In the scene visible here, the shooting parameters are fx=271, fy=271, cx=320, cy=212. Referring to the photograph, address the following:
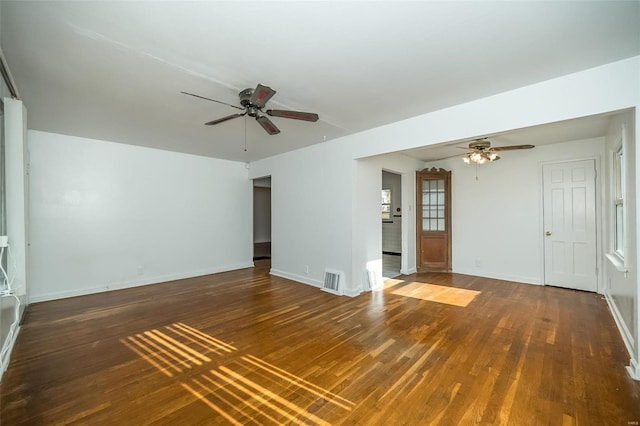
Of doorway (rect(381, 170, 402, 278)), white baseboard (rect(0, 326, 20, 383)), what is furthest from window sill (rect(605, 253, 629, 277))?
white baseboard (rect(0, 326, 20, 383))

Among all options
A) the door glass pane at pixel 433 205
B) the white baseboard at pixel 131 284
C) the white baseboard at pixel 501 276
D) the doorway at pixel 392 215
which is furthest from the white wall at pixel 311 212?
the doorway at pixel 392 215

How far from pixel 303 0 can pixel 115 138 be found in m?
4.49

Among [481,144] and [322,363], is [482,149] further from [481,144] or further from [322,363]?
[322,363]

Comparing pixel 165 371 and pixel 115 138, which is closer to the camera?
pixel 165 371

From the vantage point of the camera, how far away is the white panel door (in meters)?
4.51

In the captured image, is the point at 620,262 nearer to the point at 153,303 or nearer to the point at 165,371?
the point at 165,371

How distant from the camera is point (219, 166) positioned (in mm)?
6207

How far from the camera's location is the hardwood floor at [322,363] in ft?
6.07

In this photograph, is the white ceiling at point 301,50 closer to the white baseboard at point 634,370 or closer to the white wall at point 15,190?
the white wall at point 15,190

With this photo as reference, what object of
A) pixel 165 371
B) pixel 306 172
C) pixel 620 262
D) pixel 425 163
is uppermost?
pixel 425 163

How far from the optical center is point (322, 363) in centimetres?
244

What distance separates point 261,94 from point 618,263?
4.34m

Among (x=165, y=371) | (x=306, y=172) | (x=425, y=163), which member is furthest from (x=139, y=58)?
(x=425, y=163)

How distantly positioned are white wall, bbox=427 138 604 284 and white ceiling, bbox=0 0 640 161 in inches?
122
